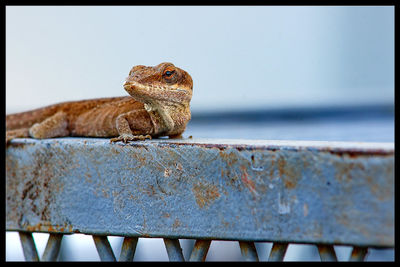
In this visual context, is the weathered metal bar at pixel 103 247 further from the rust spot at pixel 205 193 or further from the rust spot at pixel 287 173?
the rust spot at pixel 287 173

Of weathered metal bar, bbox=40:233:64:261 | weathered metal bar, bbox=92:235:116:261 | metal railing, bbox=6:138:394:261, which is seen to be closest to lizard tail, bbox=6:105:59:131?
metal railing, bbox=6:138:394:261

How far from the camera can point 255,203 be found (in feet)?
6.05

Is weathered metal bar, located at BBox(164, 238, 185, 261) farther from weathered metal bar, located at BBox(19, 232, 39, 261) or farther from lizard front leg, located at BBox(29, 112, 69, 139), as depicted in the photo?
lizard front leg, located at BBox(29, 112, 69, 139)

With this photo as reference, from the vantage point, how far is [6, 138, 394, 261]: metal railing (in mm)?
1723

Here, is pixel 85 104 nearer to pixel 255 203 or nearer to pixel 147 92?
pixel 147 92

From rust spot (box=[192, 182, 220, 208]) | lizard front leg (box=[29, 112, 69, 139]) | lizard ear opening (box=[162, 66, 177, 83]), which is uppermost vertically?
lizard ear opening (box=[162, 66, 177, 83])

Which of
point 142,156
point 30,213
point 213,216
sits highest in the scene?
point 142,156

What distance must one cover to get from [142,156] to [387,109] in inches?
225

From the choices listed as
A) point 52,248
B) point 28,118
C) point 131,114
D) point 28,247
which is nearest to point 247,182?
point 52,248

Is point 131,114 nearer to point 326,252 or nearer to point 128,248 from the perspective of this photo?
point 128,248

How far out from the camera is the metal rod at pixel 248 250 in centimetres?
194

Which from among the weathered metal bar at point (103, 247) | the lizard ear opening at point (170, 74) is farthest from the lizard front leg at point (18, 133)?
the weathered metal bar at point (103, 247)
